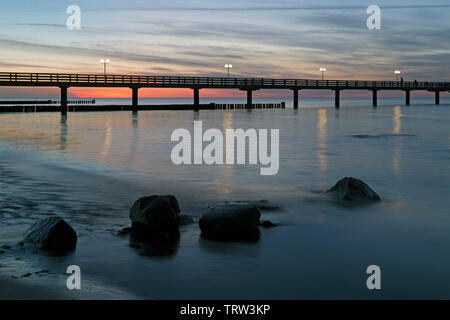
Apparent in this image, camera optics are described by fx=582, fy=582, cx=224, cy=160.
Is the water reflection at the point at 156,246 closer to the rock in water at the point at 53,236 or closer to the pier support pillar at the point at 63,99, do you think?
the rock in water at the point at 53,236

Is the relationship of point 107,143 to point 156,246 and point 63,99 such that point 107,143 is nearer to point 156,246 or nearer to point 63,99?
point 156,246

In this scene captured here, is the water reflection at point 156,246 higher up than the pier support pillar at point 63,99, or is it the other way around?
the pier support pillar at point 63,99

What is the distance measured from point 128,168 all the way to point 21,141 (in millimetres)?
12347

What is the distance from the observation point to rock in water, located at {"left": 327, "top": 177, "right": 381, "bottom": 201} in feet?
43.7

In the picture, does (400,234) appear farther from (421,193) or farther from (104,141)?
(104,141)

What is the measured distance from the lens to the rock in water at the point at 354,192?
525 inches

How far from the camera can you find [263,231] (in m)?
10.4

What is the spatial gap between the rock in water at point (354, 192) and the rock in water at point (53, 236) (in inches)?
258

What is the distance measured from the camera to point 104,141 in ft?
100.0

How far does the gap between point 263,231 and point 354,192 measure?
12.8 feet

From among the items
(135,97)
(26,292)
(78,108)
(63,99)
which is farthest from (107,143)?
(78,108)

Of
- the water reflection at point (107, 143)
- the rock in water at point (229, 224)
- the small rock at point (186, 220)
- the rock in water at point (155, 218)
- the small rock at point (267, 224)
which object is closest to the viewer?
the rock in water at point (229, 224)

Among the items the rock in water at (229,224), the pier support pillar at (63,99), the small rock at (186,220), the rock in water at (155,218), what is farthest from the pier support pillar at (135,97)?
the rock in water at (229,224)

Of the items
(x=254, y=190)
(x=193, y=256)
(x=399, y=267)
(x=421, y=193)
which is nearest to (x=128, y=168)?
(x=254, y=190)
